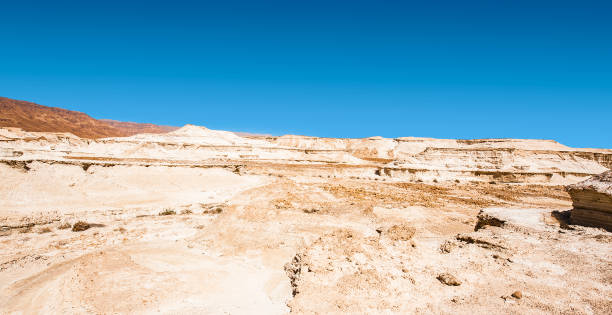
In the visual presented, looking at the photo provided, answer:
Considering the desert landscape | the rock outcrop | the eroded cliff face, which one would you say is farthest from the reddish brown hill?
the rock outcrop

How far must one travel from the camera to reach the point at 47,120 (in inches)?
5022

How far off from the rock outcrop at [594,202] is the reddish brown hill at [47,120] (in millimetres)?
139405

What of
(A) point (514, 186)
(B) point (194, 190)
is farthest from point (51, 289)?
(A) point (514, 186)

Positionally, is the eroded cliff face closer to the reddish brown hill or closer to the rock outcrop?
the rock outcrop

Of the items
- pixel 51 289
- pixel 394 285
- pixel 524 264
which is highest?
pixel 524 264

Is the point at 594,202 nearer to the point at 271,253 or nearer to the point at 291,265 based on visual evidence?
the point at 291,265

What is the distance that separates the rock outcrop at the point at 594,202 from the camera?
23.9 feet

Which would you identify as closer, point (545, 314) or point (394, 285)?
point (545, 314)

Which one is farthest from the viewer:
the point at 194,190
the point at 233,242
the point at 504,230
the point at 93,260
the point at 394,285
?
the point at 194,190

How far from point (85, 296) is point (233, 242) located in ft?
12.7

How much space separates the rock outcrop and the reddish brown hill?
139405 mm

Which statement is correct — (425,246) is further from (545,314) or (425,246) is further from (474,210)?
(474,210)

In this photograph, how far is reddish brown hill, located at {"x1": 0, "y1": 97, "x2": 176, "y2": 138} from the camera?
11150 centimetres

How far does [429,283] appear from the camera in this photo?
5012mm
